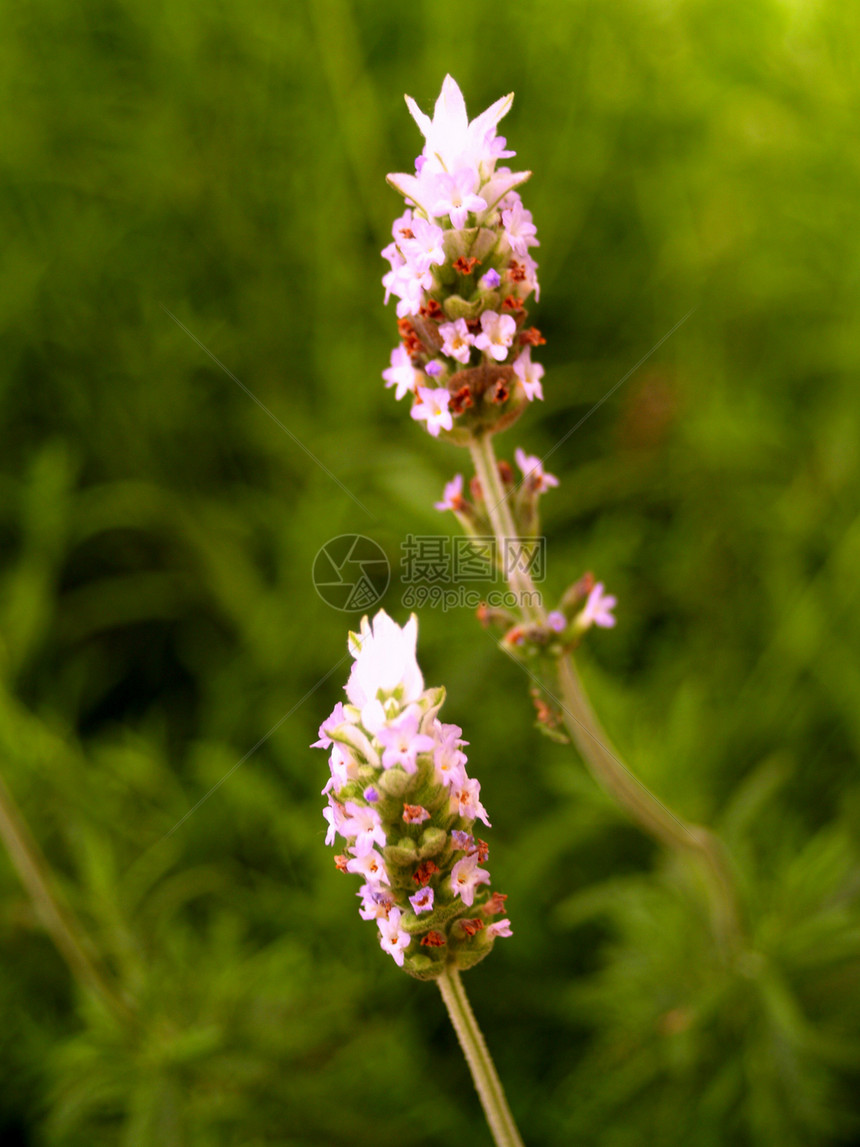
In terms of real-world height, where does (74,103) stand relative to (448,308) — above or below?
above

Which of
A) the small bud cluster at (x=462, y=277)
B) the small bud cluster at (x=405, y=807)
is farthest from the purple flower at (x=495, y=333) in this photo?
the small bud cluster at (x=405, y=807)

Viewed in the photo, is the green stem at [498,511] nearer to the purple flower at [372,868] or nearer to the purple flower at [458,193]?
the purple flower at [458,193]

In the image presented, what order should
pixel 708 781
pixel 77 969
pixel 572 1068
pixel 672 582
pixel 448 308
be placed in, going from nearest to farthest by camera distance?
pixel 448 308, pixel 77 969, pixel 572 1068, pixel 708 781, pixel 672 582

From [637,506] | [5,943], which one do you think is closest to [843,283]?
[637,506]

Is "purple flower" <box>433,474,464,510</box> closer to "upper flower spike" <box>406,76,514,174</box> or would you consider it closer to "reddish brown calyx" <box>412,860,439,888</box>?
"upper flower spike" <box>406,76,514,174</box>

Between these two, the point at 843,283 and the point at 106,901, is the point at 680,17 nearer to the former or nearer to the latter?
the point at 843,283

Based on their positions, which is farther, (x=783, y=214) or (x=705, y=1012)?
(x=783, y=214)

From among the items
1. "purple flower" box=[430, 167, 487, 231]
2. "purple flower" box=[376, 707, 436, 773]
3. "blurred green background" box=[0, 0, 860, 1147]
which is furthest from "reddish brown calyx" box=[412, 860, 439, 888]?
"blurred green background" box=[0, 0, 860, 1147]
